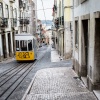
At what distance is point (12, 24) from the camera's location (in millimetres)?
32906

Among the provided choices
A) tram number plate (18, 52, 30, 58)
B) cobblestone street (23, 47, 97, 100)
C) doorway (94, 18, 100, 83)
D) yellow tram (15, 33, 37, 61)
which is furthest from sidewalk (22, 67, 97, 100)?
tram number plate (18, 52, 30, 58)

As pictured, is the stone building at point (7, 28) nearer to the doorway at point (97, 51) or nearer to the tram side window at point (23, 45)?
Result: the tram side window at point (23, 45)

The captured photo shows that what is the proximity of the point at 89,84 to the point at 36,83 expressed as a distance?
3.26 m

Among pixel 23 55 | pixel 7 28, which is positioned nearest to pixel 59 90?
pixel 23 55

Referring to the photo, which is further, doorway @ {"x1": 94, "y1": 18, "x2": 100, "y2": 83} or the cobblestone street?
the cobblestone street

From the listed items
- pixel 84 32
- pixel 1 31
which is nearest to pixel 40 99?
pixel 84 32

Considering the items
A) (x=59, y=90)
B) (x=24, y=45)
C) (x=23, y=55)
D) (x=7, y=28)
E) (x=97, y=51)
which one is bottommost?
(x=59, y=90)

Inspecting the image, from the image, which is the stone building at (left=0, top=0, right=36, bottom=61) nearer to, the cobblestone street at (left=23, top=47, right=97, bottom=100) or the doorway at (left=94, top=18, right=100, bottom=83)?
the cobblestone street at (left=23, top=47, right=97, bottom=100)

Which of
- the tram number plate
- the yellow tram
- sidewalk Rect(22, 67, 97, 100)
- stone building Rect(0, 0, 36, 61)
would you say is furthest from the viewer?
stone building Rect(0, 0, 36, 61)

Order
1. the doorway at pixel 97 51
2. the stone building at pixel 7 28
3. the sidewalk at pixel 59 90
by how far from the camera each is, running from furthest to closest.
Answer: the stone building at pixel 7 28 < the sidewalk at pixel 59 90 < the doorway at pixel 97 51

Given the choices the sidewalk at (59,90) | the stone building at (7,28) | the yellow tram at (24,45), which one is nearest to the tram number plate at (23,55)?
the yellow tram at (24,45)

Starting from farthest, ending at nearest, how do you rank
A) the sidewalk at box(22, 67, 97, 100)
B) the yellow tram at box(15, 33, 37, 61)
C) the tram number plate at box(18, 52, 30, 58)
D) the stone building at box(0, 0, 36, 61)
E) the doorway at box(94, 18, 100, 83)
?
1. the stone building at box(0, 0, 36, 61)
2. the tram number plate at box(18, 52, 30, 58)
3. the yellow tram at box(15, 33, 37, 61)
4. the sidewalk at box(22, 67, 97, 100)
5. the doorway at box(94, 18, 100, 83)

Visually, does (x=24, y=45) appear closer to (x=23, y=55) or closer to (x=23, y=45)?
(x=23, y=45)

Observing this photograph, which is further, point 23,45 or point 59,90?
point 23,45
